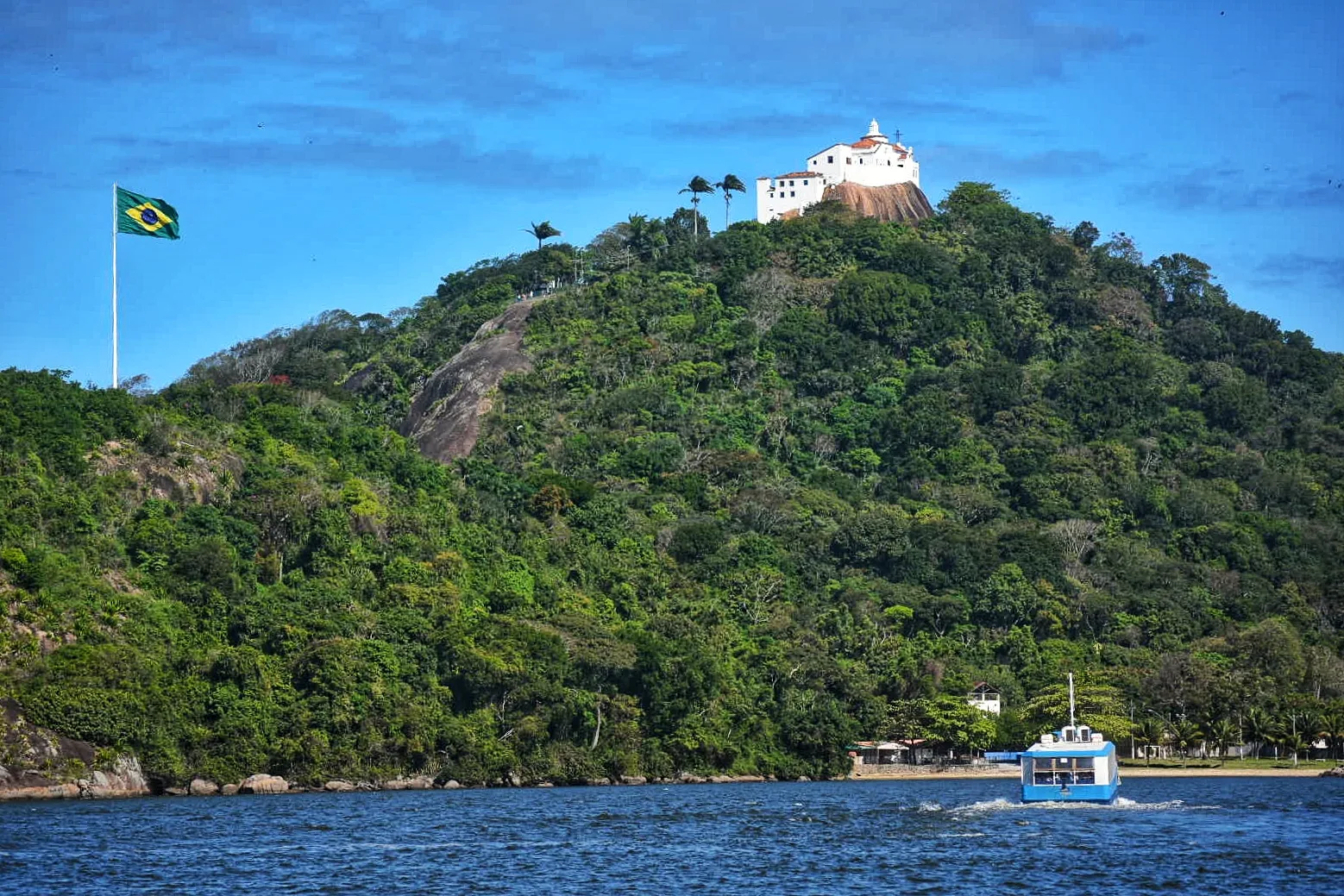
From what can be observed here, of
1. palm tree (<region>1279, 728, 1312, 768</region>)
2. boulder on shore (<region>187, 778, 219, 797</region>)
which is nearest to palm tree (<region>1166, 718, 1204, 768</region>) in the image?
palm tree (<region>1279, 728, 1312, 768</region>)

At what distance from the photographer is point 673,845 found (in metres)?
56.0

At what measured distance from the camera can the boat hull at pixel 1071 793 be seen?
65125 mm

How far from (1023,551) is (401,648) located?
4765 cm

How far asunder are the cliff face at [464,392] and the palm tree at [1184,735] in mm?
59100

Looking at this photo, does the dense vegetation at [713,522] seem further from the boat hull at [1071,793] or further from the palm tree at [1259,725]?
the boat hull at [1071,793]

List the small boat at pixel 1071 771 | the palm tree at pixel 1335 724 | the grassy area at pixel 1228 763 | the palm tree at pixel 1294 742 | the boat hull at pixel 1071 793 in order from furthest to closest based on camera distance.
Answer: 1. the grassy area at pixel 1228 763
2. the palm tree at pixel 1335 724
3. the palm tree at pixel 1294 742
4. the boat hull at pixel 1071 793
5. the small boat at pixel 1071 771

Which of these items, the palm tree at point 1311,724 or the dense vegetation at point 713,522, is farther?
the palm tree at point 1311,724

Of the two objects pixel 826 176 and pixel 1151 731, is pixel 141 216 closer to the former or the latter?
pixel 1151 731

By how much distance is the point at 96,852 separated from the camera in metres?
51.9

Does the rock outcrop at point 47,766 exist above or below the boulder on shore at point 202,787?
above

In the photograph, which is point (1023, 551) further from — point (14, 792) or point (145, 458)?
point (14, 792)

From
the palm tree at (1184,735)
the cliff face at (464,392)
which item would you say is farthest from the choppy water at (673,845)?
the cliff face at (464,392)

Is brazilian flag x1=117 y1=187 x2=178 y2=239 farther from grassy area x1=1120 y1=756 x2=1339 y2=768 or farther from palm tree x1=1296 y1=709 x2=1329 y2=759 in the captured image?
palm tree x1=1296 y1=709 x2=1329 y2=759

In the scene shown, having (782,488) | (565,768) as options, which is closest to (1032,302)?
(782,488)
